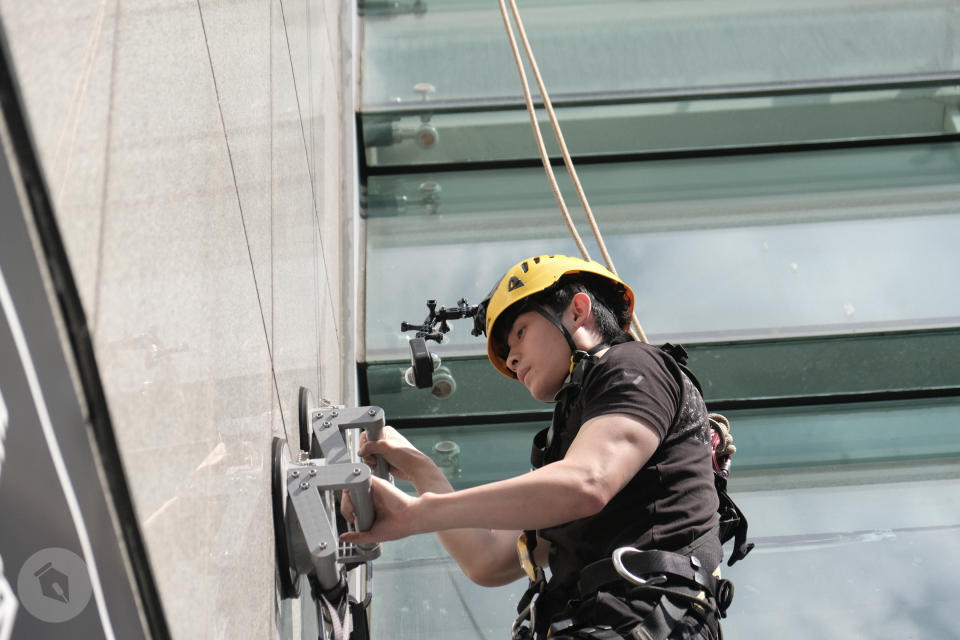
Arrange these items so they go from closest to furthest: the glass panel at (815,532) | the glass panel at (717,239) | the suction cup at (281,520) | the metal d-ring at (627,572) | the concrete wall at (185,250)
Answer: the concrete wall at (185,250) → the suction cup at (281,520) → the metal d-ring at (627,572) → the glass panel at (815,532) → the glass panel at (717,239)

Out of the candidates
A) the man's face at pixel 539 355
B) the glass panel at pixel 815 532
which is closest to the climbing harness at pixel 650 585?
the man's face at pixel 539 355

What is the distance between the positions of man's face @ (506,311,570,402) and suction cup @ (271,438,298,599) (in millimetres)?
809

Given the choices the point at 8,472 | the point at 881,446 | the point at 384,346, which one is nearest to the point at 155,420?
the point at 8,472

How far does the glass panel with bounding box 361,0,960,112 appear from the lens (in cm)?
554

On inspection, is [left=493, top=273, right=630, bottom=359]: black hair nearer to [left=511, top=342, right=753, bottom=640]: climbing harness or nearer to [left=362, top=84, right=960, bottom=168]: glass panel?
[left=511, top=342, right=753, bottom=640]: climbing harness

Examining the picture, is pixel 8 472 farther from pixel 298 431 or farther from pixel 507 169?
pixel 507 169

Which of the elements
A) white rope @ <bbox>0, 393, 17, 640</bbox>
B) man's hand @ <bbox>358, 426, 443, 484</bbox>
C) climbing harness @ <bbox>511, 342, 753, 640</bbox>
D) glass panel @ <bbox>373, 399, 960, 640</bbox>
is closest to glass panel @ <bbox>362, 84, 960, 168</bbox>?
glass panel @ <bbox>373, 399, 960, 640</bbox>

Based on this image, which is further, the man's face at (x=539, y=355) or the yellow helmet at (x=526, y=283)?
the yellow helmet at (x=526, y=283)

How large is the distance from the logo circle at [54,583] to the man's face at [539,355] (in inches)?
63.7

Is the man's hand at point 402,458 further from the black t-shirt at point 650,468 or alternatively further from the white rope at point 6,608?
the white rope at point 6,608

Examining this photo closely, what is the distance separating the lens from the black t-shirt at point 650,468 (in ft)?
6.65

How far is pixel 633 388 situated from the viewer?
6.61 feet

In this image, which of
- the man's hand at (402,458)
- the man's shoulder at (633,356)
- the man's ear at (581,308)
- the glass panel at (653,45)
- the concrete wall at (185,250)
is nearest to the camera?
the concrete wall at (185,250)

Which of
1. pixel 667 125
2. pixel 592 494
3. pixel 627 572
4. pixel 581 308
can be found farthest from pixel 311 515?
pixel 667 125
